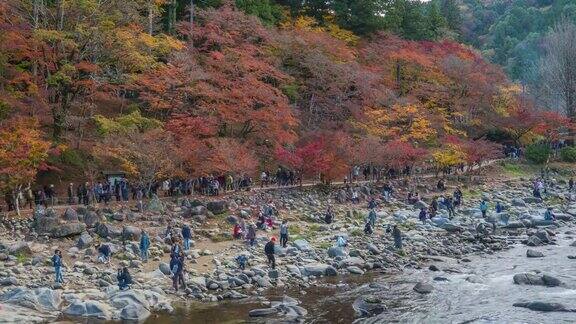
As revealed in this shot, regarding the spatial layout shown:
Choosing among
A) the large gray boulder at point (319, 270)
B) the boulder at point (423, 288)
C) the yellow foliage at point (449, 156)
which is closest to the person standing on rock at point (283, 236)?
the large gray boulder at point (319, 270)

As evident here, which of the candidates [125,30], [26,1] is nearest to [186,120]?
[125,30]

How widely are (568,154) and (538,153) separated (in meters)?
3.15

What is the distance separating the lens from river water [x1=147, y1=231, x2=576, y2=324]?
1546cm

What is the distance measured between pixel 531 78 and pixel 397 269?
68.7m

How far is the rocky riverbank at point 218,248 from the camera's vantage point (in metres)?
16.2

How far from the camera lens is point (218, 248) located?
74.2 feet

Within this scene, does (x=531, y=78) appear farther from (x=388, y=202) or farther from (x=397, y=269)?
(x=397, y=269)

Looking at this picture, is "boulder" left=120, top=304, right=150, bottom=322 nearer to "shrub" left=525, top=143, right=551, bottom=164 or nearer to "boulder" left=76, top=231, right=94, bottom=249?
"boulder" left=76, top=231, right=94, bottom=249

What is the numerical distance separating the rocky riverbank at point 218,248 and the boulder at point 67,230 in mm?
39

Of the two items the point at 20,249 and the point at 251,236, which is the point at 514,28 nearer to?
the point at 251,236

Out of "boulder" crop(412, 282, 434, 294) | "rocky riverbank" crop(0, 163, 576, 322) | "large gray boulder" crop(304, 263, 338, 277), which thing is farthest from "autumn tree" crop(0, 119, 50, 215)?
"boulder" crop(412, 282, 434, 294)

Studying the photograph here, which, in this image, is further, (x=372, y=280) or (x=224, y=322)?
(x=372, y=280)

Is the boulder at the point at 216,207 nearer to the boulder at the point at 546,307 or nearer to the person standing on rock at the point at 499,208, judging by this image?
→ the boulder at the point at 546,307

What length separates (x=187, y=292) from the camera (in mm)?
17453
